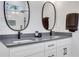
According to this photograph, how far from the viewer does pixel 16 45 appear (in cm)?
174

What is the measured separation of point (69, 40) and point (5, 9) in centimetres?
178

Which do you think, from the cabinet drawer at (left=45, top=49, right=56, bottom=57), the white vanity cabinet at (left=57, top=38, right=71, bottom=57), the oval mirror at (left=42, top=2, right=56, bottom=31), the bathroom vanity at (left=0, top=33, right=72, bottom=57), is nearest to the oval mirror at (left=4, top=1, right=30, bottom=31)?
the bathroom vanity at (left=0, top=33, right=72, bottom=57)

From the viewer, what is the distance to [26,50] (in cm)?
191

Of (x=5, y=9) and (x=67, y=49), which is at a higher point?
(x=5, y=9)

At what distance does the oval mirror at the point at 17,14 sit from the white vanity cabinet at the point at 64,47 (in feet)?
2.88

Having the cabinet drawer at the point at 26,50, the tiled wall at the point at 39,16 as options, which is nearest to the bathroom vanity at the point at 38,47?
the cabinet drawer at the point at 26,50

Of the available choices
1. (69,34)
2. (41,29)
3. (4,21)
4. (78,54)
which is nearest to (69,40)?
(69,34)

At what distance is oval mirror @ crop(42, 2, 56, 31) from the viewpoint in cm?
310

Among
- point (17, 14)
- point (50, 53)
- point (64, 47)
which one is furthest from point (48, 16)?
point (50, 53)

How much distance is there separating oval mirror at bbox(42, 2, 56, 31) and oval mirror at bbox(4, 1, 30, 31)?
57cm

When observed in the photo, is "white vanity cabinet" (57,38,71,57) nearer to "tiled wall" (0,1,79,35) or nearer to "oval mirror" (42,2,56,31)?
"tiled wall" (0,1,79,35)

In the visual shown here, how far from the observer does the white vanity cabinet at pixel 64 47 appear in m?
2.77

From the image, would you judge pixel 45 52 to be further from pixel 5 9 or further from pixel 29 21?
pixel 5 9

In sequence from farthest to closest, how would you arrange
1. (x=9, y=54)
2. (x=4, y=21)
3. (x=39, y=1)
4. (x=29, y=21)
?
(x=39, y=1) < (x=29, y=21) < (x=4, y=21) < (x=9, y=54)
